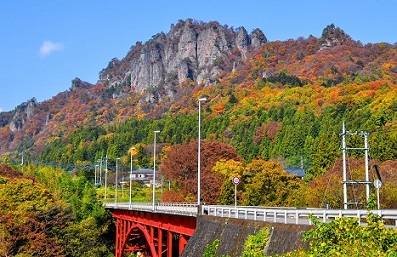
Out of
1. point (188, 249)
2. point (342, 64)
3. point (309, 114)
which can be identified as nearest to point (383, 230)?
point (188, 249)

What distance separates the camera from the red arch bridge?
1933 centimetres

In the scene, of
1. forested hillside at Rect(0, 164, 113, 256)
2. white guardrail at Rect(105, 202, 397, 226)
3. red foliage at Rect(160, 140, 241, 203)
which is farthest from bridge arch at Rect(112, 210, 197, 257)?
red foliage at Rect(160, 140, 241, 203)

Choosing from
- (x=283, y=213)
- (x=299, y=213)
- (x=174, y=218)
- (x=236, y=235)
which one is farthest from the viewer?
(x=174, y=218)

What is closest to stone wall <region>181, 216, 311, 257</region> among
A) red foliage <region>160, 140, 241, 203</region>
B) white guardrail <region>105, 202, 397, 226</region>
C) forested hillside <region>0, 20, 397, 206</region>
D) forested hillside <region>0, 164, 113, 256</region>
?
white guardrail <region>105, 202, 397, 226</region>

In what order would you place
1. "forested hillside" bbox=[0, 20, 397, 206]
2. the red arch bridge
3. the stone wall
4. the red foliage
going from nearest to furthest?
the stone wall, the red arch bridge, the red foliage, "forested hillside" bbox=[0, 20, 397, 206]

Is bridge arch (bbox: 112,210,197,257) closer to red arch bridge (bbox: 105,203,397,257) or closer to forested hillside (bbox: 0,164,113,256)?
red arch bridge (bbox: 105,203,397,257)

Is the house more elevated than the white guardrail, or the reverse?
the house

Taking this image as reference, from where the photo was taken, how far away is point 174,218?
120 ft

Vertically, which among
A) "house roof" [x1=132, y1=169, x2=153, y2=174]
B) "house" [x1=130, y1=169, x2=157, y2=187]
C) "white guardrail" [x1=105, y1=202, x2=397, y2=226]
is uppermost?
"house roof" [x1=132, y1=169, x2=153, y2=174]

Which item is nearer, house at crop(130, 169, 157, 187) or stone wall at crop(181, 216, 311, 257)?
stone wall at crop(181, 216, 311, 257)

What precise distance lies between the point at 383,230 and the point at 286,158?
9433 cm

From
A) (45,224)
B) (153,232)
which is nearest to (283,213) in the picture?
(153,232)

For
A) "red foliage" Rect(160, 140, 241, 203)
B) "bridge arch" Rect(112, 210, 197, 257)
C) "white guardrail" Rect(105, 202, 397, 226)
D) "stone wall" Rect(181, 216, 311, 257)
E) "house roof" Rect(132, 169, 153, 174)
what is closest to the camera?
"white guardrail" Rect(105, 202, 397, 226)

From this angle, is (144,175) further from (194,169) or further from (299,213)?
(299,213)
